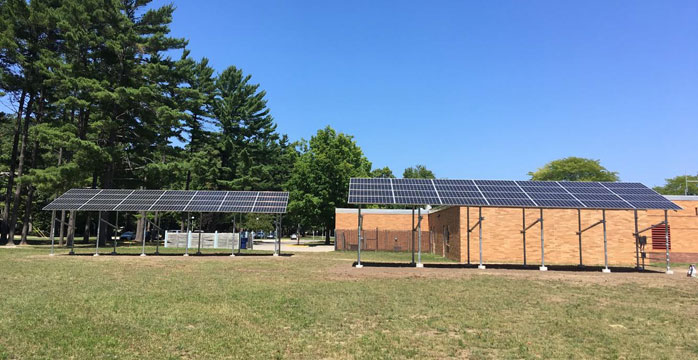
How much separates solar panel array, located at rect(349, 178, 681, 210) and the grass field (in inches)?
246

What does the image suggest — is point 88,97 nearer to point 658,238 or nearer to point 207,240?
point 207,240

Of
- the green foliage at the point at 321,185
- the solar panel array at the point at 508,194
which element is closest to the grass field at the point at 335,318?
the solar panel array at the point at 508,194

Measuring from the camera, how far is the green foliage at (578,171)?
75.8m

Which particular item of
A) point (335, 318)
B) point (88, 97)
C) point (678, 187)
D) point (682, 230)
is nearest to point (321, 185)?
point (88, 97)

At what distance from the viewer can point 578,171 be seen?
7662cm

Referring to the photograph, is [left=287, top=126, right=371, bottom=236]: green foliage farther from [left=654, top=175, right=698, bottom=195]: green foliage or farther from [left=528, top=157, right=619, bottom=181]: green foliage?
[left=654, top=175, right=698, bottom=195]: green foliage

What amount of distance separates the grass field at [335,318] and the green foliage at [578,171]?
218 ft

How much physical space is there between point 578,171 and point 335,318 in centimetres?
7883

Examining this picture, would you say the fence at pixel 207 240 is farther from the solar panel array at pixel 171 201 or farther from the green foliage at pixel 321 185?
the green foliage at pixel 321 185

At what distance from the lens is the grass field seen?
7121 millimetres

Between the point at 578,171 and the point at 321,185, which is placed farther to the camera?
the point at 578,171

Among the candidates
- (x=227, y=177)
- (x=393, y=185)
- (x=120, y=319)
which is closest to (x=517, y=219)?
(x=393, y=185)

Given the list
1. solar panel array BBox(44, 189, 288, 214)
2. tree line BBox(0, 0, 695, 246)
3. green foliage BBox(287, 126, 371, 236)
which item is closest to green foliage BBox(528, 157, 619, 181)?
green foliage BBox(287, 126, 371, 236)

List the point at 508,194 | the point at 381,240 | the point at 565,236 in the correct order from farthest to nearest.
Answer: the point at 381,240 → the point at 565,236 → the point at 508,194
